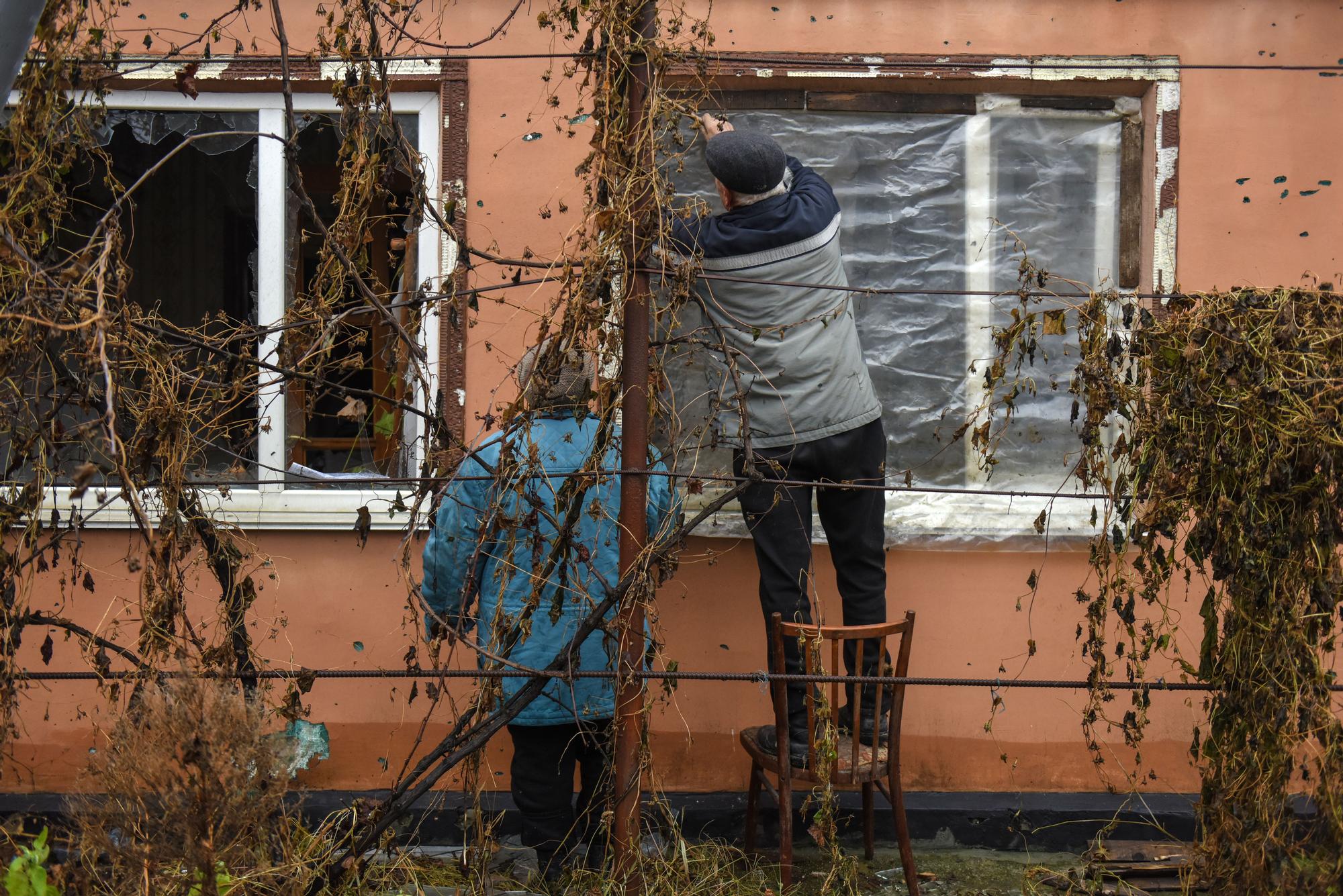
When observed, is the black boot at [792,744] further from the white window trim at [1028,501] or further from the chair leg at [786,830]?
the white window trim at [1028,501]

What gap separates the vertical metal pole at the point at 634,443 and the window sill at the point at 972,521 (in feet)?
3.94

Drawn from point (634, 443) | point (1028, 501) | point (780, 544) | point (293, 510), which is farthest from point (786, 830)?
point (293, 510)

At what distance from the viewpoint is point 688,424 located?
4.02 meters

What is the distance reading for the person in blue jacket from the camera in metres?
2.90

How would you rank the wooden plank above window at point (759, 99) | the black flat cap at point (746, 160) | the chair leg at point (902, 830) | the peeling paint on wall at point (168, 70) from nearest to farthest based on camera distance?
the chair leg at point (902, 830)
the black flat cap at point (746, 160)
the peeling paint on wall at point (168, 70)
the wooden plank above window at point (759, 99)

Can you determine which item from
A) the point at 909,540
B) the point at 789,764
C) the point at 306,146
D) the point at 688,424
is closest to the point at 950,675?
the point at 909,540

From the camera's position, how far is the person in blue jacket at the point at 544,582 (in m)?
2.90

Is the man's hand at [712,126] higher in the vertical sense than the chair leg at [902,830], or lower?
higher

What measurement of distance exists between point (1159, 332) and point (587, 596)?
5.26 feet

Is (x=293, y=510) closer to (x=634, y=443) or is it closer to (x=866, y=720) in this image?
(x=634, y=443)

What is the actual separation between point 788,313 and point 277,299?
2.00 m

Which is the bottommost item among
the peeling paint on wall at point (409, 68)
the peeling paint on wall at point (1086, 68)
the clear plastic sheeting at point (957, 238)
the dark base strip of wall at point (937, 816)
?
the dark base strip of wall at point (937, 816)

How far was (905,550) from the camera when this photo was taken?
402 cm

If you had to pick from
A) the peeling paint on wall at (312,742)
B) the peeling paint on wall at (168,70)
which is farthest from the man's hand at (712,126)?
A: the peeling paint on wall at (312,742)
